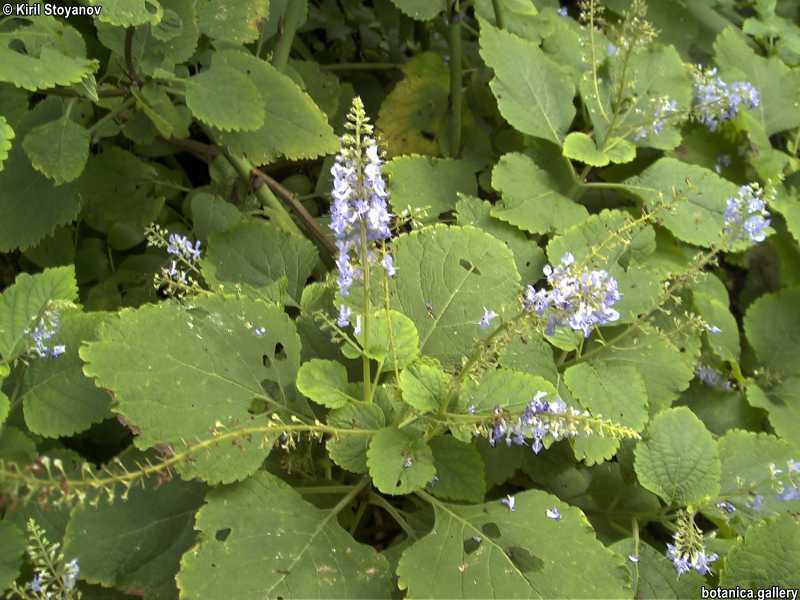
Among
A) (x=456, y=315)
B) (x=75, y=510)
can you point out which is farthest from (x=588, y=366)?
(x=75, y=510)

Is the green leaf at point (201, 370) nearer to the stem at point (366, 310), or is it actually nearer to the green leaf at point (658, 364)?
the stem at point (366, 310)

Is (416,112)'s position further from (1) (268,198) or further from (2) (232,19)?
(2) (232,19)

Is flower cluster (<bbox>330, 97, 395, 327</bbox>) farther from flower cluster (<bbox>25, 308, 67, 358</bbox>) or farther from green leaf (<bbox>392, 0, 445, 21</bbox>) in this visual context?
green leaf (<bbox>392, 0, 445, 21</bbox>)

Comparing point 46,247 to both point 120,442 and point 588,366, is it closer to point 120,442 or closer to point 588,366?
point 120,442

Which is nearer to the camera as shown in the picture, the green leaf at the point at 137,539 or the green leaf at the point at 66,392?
the green leaf at the point at 137,539

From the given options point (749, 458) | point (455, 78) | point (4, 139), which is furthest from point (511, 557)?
point (455, 78)

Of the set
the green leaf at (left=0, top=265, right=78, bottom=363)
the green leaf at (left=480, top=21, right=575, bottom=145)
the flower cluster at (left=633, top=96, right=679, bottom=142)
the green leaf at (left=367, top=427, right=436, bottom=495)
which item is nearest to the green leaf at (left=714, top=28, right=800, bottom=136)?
the flower cluster at (left=633, top=96, right=679, bottom=142)

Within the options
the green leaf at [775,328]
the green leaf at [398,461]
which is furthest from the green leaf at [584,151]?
the green leaf at [398,461]
